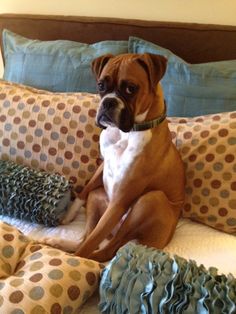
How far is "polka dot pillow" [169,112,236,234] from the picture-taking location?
4.57 feet

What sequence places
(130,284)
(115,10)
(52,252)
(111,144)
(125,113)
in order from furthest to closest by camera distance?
1. (115,10)
2. (111,144)
3. (125,113)
4. (52,252)
5. (130,284)

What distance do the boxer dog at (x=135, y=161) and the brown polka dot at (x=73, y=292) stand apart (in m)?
0.27

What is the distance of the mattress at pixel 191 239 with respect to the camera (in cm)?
125

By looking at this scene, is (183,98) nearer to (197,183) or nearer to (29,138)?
(197,183)

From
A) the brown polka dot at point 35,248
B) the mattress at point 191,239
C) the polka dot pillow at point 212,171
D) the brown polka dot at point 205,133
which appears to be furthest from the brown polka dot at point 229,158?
the brown polka dot at point 35,248

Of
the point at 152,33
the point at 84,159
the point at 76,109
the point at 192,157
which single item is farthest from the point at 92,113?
the point at 152,33

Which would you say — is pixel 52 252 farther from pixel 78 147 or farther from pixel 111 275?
pixel 78 147

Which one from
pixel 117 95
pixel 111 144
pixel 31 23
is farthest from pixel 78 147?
pixel 31 23

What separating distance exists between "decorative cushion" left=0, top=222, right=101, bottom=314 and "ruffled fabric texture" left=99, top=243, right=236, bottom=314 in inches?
2.4

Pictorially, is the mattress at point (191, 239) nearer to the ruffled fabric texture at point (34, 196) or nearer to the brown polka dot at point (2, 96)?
the ruffled fabric texture at point (34, 196)

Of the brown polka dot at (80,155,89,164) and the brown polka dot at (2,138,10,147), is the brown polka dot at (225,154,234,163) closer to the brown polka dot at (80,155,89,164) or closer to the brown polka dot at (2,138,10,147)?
the brown polka dot at (80,155,89,164)

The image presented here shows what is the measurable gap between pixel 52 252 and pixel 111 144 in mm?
466

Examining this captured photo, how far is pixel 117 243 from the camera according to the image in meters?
1.33

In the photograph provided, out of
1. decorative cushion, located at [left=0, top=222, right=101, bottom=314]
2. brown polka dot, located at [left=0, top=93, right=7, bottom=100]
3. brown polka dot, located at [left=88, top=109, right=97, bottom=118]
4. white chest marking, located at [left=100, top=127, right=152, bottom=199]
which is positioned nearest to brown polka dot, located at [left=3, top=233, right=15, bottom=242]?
decorative cushion, located at [left=0, top=222, right=101, bottom=314]
